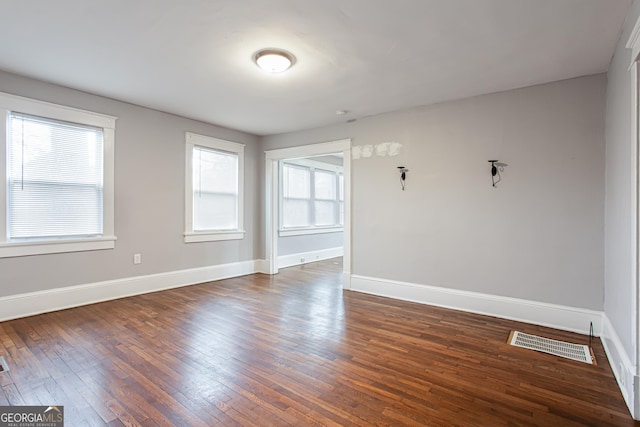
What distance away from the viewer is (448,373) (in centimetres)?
236

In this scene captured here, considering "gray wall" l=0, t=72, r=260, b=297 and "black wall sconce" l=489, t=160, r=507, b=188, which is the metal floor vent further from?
"gray wall" l=0, t=72, r=260, b=297

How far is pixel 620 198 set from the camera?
2463mm

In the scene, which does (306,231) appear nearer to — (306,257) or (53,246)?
(306,257)

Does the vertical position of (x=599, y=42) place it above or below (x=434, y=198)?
above

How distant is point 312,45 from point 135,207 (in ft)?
10.8

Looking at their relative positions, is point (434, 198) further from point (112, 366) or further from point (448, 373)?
point (112, 366)

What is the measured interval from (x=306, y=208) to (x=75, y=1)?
5.54m

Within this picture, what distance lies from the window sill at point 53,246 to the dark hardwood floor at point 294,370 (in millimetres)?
712

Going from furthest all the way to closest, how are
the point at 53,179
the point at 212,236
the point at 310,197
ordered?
the point at 310,197 → the point at 212,236 → the point at 53,179

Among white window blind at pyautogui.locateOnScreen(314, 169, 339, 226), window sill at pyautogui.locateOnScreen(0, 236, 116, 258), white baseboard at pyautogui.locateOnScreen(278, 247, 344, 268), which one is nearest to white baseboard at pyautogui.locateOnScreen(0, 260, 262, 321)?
window sill at pyautogui.locateOnScreen(0, 236, 116, 258)

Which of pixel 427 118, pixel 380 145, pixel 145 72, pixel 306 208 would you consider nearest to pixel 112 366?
pixel 145 72

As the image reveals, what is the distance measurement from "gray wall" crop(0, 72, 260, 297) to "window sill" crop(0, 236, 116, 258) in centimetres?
6

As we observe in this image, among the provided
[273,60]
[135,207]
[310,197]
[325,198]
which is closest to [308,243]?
[310,197]
